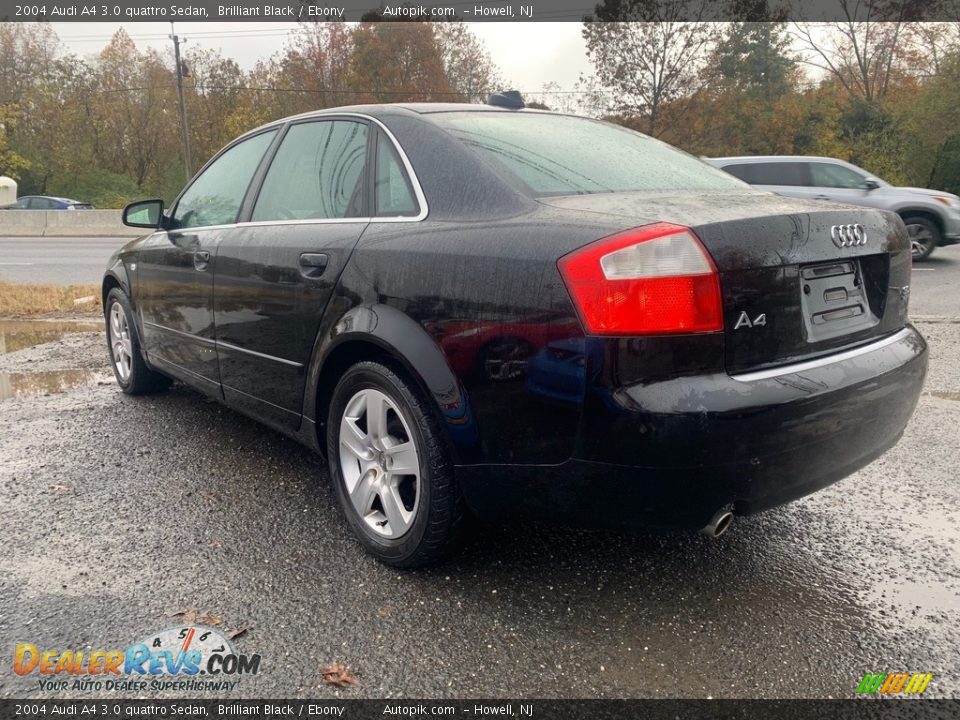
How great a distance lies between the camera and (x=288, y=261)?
299 centimetres

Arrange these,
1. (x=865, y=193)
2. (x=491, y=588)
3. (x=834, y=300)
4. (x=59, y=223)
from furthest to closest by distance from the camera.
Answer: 1. (x=59, y=223)
2. (x=865, y=193)
3. (x=491, y=588)
4. (x=834, y=300)

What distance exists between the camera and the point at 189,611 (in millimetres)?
2400

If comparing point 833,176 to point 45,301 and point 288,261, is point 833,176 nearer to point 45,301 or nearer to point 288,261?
point 288,261

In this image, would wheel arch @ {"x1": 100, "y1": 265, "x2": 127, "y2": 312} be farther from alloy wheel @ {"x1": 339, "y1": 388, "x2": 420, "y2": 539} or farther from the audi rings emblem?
the audi rings emblem

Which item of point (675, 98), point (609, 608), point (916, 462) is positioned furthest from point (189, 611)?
point (675, 98)

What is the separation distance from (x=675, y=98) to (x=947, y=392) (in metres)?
32.7

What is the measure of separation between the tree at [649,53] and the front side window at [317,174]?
33.2 meters

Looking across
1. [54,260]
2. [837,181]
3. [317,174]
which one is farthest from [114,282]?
[54,260]

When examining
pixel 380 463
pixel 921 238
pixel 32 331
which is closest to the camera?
pixel 380 463

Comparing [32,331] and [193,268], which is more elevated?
[193,268]

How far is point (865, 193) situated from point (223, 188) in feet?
36.6

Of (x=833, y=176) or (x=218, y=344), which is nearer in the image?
(x=218, y=344)

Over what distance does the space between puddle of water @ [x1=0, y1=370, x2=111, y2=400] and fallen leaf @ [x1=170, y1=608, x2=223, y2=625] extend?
135 inches

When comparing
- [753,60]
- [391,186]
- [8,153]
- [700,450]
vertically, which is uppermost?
[753,60]
